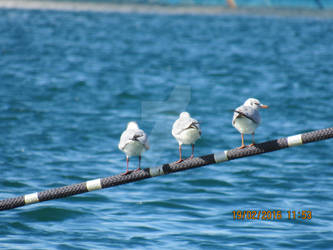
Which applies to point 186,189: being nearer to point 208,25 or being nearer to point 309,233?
point 309,233

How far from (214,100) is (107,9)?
66.7m

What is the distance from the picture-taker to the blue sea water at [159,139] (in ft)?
36.5

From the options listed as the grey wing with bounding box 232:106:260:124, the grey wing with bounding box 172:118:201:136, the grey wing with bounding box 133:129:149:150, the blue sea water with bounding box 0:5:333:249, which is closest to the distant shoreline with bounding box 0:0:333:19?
the blue sea water with bounding box 0:5:333:249

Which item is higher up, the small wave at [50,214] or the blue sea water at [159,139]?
the blue sea water at [159,139]

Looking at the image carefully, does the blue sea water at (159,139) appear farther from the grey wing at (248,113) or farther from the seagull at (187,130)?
the grey wing at (248,113)

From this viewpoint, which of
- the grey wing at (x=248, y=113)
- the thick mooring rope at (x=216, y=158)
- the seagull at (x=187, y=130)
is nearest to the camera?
the thick mooring rope at (x=216, y=158)

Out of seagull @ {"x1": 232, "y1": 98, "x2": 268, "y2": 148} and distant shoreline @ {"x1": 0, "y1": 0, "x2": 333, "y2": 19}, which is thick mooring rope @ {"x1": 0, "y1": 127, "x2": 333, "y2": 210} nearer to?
seagull @ {"x1": 232, "y1": 98, "x2": 268, "y2": 148}
